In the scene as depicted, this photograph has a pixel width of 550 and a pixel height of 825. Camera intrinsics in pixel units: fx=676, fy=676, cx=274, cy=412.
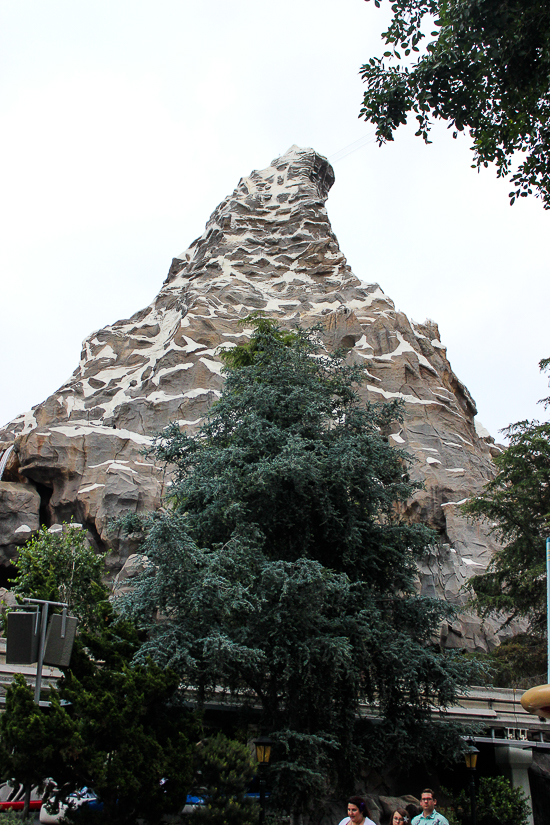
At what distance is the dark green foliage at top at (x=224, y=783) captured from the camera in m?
9.51

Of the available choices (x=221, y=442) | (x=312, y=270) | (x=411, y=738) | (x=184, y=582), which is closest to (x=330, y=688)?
(x=411, y=738)

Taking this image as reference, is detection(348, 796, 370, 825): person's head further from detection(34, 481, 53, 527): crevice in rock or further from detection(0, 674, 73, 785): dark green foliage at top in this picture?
detection(34, 481, 53, 527): crevice in rock

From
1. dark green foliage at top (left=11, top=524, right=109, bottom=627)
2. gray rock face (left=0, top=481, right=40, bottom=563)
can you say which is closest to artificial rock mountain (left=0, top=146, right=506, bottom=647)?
gray rock face (left=0, top=481, right=40, bottom=563)

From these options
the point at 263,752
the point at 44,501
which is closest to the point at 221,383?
the point at 44,501

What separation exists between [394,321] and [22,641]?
1346 inches

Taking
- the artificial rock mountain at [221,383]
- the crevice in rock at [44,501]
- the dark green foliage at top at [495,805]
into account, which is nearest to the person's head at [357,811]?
the dark green foliage at top at [495,805]

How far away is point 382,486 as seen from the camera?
52.4ft

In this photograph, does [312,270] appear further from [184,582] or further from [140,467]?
[184,582]

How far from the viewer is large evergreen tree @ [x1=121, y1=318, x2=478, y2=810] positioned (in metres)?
12.2

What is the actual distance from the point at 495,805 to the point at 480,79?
14.6m

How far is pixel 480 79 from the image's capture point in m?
10.6

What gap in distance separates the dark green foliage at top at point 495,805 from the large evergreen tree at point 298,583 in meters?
2.45

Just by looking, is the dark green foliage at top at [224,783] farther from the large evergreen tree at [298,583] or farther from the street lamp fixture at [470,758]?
the street lamp fixture at [470,758]

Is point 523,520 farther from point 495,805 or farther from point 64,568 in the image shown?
point 64,568
